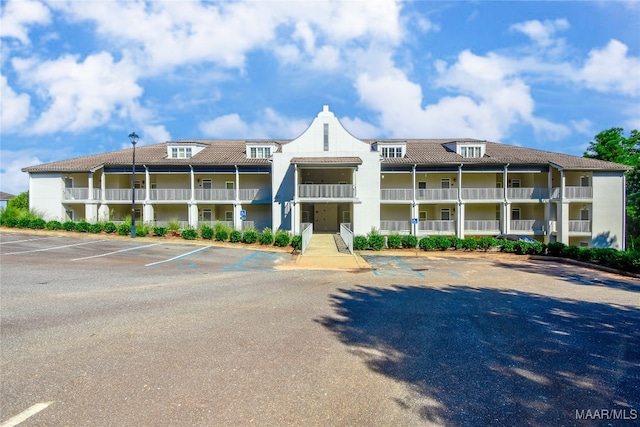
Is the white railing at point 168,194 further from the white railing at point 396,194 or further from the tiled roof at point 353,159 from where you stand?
the white railing at point 396,194

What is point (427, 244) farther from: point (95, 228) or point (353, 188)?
point (95, 228)

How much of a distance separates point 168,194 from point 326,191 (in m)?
14.0

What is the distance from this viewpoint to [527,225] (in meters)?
29.4

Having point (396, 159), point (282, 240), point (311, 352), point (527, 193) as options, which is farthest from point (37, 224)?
point (527, 193)

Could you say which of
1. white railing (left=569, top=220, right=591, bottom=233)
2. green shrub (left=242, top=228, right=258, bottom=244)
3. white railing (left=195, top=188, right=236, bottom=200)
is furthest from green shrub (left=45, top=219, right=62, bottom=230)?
white railing (left=569, top=220, right=591, bottom=233)

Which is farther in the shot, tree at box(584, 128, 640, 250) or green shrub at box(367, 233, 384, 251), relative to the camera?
tree at box(584, 128, 640, 250)

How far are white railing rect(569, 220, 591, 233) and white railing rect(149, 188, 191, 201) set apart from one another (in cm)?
3195

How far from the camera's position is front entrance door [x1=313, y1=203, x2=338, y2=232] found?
31.4m

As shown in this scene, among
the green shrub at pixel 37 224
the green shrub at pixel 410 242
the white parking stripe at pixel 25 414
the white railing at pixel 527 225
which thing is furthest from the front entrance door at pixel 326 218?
the white parking stripe at pixel 25 414

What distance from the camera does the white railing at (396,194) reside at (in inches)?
1166

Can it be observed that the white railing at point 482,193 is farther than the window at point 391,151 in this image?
No

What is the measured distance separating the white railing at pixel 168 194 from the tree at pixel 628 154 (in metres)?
47.1

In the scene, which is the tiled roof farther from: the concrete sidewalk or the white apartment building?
the concrete sidewalk

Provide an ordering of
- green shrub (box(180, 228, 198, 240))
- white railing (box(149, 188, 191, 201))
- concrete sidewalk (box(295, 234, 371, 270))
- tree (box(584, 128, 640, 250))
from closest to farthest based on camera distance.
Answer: concrete sidewalk (box(295, 234, 371, 270)) < green shrub (box(180, 228, 198, 240)) < white railing (box(149, 188, 191, 201)) < tree (box(584, 128, 640, 250))
